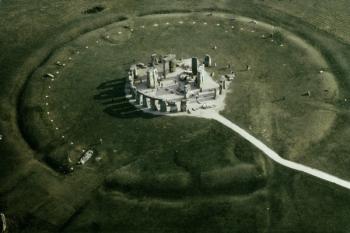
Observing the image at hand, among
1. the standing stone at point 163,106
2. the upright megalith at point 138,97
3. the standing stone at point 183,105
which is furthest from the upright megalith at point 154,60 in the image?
the standing stone at point 183,105

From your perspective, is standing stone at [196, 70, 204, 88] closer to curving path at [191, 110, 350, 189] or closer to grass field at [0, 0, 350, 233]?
grass field at [0, 0, 350, 233]

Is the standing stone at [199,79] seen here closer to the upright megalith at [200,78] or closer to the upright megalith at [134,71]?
the upright megalith at [200,78]

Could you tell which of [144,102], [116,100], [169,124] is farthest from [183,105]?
[116,100]

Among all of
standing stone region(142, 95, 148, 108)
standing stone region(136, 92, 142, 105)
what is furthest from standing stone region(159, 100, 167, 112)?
standing stone region(136, 92, 142, 105)

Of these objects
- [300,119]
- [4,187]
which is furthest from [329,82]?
[4,187]

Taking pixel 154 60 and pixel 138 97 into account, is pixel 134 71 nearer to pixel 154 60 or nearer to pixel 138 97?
pixel 154 60
